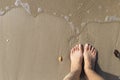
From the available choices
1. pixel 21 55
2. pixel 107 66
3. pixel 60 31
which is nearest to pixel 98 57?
pixel 107 66

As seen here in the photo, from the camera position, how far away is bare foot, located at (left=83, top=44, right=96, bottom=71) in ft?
14.6

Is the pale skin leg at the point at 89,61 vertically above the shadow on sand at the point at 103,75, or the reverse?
the pale skin leg at the point at 89,61

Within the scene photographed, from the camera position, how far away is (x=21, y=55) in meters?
4.55

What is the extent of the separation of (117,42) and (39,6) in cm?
99

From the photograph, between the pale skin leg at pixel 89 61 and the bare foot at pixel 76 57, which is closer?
the pale skin leg at pixel 89 61

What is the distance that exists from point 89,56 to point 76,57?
148 millimetres

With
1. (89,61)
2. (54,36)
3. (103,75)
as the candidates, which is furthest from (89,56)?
(54,36)

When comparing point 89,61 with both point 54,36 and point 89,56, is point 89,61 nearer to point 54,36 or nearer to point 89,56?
point 89,56

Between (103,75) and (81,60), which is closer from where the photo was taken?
(103,75)

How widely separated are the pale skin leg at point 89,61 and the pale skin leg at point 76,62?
2.4 inches

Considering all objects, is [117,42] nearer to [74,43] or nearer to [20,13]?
[74,43]

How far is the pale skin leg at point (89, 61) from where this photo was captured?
4.35 m

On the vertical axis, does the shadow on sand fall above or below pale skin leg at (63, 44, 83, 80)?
below

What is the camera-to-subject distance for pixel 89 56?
4.54 m
